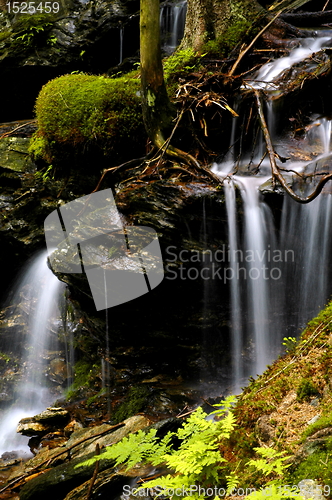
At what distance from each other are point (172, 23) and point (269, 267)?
888cm

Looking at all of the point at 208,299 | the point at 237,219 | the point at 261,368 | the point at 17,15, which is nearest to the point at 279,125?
the point at 237,219

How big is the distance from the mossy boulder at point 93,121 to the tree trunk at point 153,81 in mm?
412

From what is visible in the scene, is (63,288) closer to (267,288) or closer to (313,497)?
(267,288)

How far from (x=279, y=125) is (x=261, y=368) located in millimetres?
4092

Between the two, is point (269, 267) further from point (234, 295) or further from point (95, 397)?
point (95, 397)

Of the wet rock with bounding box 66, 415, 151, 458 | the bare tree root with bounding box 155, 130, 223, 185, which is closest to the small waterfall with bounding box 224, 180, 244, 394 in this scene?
the bare tree root with bounding box 155, 130, 223, 185

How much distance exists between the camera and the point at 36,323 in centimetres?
730

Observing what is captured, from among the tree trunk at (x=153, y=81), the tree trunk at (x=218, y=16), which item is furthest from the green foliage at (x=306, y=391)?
the tree trunk at (x=218, y=16)

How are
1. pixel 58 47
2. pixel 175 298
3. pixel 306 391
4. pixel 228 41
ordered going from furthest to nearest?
pixel 58 47, pixel 228 41, pixel 175 298, pixel 306 391

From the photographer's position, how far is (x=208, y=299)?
5453 millimetres

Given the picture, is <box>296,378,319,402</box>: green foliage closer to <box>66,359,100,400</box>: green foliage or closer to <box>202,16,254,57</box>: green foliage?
<box>66,359,100,400</box>: green foliage

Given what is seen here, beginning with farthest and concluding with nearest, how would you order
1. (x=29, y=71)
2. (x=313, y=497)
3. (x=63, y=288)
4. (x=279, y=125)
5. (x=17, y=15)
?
(x=17, y=15), (x=29, y=71), (x=63, y=288), (x=279, y=125), (x=313, y=497)

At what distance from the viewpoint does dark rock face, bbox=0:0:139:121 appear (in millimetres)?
10703

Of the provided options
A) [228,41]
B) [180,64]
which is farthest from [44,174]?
[228,41]
